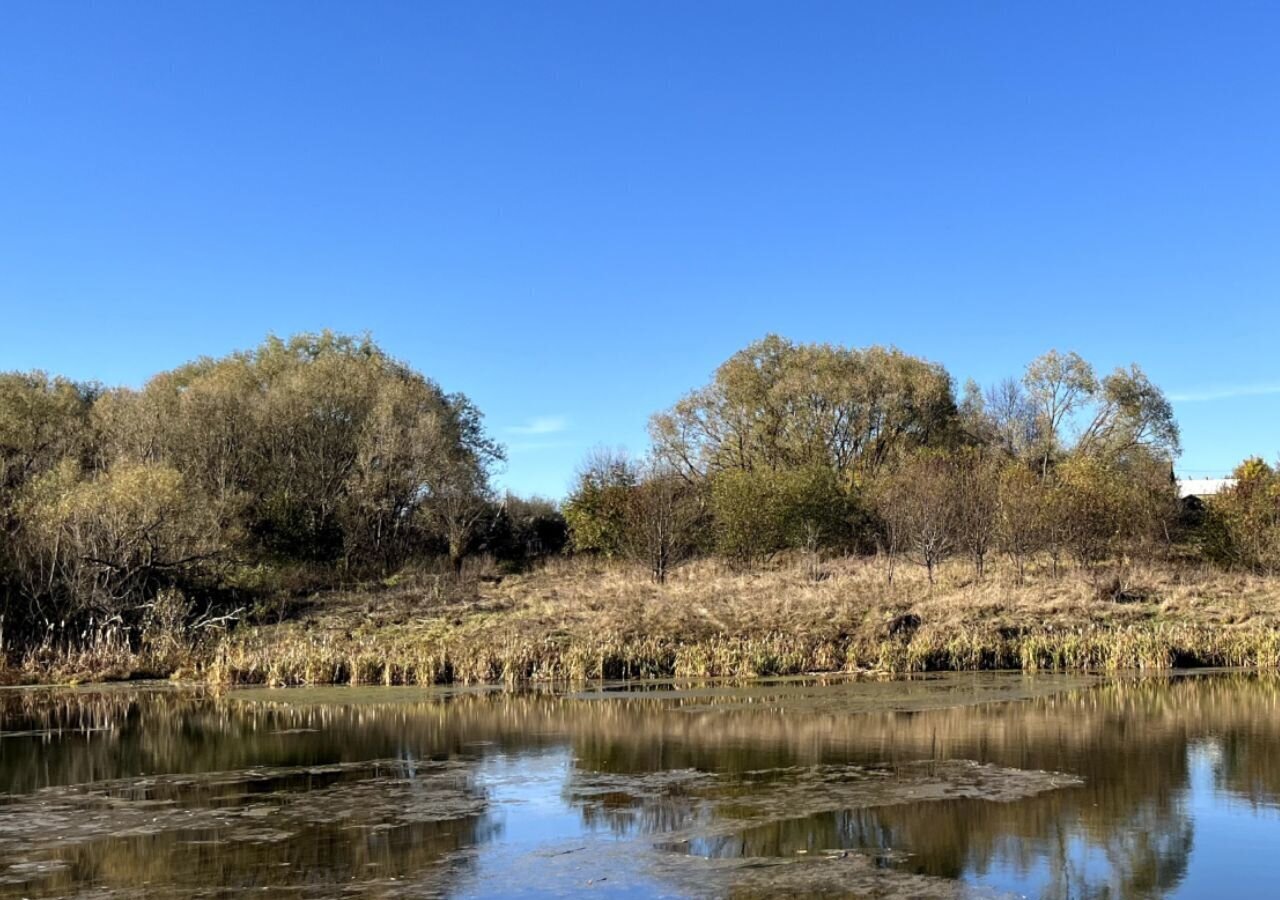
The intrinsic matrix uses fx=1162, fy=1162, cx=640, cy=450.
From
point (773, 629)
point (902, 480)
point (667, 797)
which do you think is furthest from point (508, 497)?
point (667, 797)

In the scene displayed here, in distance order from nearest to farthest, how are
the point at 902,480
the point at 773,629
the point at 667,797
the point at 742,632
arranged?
the point at 667,797 < the point at 742,632 < the point at 773,629 < the point at 902,480

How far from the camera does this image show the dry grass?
27.6 meters

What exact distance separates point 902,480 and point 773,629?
643 inches

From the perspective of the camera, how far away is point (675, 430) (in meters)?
61.0

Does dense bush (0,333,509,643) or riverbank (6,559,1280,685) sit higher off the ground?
dense bush (0,333,509,643)

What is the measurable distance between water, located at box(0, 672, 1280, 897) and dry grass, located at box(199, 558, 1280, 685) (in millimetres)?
4629

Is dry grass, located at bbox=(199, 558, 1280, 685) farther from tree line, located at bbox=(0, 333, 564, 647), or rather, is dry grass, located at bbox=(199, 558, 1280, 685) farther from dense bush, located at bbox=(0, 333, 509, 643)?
dense bush, located at bbox=(0, 333, 509, 643)

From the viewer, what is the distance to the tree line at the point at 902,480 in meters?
42.2

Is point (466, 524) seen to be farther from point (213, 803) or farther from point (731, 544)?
point (213, 803)

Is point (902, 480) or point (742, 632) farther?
point (902, 480)

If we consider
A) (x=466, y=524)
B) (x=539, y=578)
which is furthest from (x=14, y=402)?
(x=539, y=578)

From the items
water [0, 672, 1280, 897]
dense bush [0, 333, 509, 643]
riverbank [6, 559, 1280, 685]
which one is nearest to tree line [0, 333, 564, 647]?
dense bush [0, 333, 509, 643]

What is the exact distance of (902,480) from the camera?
150 feet

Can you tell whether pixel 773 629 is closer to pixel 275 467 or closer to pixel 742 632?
pixel 742 632
